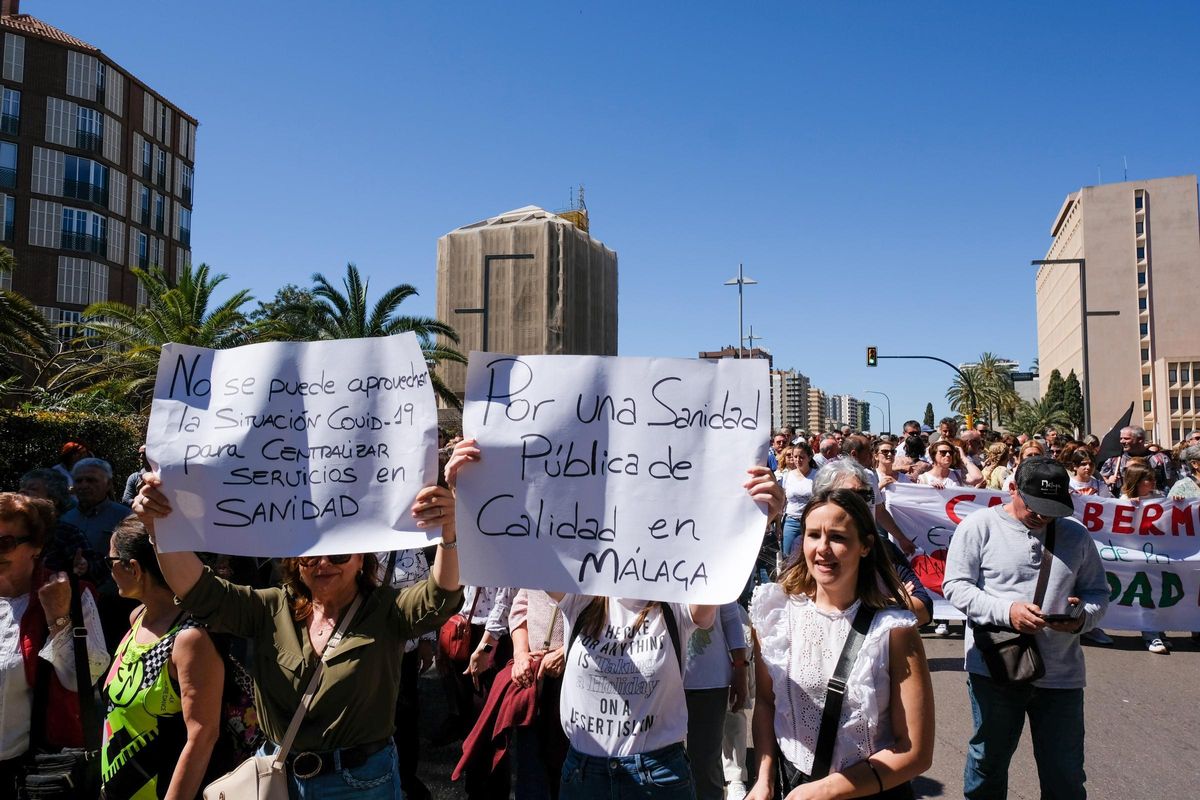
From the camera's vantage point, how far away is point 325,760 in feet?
9.05

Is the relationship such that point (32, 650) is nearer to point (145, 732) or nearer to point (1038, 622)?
point (145, 732)

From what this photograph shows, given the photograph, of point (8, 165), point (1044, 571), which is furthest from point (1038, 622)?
point (8, 165)

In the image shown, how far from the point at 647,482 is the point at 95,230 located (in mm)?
53065

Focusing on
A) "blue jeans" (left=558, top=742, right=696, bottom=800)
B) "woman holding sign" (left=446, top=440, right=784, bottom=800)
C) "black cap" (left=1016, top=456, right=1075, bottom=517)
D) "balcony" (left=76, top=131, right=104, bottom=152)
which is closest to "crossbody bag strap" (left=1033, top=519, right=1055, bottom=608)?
"black cap" (left=1016, top=456, right=1075, bottom=517)

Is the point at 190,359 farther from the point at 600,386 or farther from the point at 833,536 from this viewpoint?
the point at 833,536

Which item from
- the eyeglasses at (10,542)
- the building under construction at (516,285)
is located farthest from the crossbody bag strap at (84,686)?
the building under construction at (516,285)

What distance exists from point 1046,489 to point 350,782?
307cm

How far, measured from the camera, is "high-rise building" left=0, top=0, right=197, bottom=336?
4453cm

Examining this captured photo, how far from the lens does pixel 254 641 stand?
2947 millimetres

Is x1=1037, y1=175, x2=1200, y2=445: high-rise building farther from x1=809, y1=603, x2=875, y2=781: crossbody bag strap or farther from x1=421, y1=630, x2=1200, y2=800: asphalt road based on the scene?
x1=809, y1=603, x2=875, y2=781: crossbody bag strap

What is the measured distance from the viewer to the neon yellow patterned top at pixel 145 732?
9.75ft

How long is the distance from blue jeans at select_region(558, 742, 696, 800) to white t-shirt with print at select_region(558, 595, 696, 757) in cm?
3

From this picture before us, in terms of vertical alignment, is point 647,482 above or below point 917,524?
above

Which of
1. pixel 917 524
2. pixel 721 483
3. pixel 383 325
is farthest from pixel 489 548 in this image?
pixel 383 325
